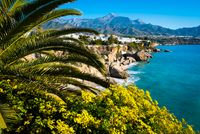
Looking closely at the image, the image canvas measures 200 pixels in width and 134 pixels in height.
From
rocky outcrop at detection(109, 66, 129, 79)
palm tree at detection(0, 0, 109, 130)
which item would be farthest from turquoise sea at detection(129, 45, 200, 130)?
palm tree at detection(0, 0, 109, 130)

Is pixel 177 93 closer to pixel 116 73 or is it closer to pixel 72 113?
pixel 116 73

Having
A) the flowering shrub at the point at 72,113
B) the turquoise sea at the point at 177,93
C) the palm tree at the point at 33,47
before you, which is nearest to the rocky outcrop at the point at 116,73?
the turquoise sea at the point at 177,93

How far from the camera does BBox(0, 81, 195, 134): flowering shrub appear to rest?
7902 millimetres

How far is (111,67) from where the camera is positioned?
5862 centimetres

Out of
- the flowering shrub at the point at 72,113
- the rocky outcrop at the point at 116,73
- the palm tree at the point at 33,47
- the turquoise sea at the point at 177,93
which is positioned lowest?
the turquoise sea at the point at 177,93

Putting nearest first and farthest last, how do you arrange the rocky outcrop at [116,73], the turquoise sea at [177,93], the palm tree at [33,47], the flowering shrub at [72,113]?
the palm tree at [33,47], the flowering shrub at [72,113], the turquoise sea at [177,93], the rocky outcrop at [116,73]

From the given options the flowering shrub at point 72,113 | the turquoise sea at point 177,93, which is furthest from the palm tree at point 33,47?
the turquoise sea at point 177,93

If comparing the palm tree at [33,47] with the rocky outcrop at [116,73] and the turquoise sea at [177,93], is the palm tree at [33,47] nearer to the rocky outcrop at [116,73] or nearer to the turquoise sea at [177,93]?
the turquoise sea at [177,93]

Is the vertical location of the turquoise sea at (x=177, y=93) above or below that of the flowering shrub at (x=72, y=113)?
below

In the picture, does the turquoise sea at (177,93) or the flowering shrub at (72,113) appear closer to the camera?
the flowering shrub at (72,113)

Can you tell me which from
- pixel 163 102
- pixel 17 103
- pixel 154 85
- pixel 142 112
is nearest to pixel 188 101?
pixel 163 102

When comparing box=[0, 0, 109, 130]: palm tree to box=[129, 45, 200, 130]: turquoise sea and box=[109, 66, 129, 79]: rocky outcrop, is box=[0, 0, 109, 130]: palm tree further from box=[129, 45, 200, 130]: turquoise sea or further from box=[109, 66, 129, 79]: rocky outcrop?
box=[109, 66, 129, 79]: rocky outcrop

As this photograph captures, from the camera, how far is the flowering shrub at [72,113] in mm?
7902

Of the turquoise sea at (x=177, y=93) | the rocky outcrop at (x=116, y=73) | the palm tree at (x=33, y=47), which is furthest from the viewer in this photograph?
the rocky outcrop at (x=116, y=73)
